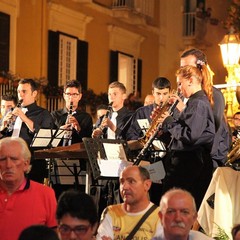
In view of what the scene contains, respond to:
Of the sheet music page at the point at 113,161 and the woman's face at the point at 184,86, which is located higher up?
the woman's face at the point at 184,86

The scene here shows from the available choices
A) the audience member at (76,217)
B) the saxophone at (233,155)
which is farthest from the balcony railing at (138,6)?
the audience member at (76,217)

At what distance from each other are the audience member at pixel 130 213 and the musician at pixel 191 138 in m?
1.79

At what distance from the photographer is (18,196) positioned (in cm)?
764

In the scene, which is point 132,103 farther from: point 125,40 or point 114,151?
point 114,151

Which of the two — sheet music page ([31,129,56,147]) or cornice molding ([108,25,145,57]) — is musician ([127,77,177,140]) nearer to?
sheet music page ([31,129,56,147])

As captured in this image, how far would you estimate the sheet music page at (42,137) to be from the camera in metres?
12.4

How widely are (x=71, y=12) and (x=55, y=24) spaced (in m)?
0.88

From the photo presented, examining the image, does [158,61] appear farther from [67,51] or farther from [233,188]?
[233,188]

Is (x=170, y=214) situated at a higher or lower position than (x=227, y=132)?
lower

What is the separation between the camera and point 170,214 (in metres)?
7.08

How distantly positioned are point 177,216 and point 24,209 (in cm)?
129

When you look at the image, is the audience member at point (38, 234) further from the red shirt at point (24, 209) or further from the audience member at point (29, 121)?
the audience member at point (29, 121)

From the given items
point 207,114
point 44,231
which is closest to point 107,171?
point 207,114

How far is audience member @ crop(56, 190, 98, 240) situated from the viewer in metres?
6.52
